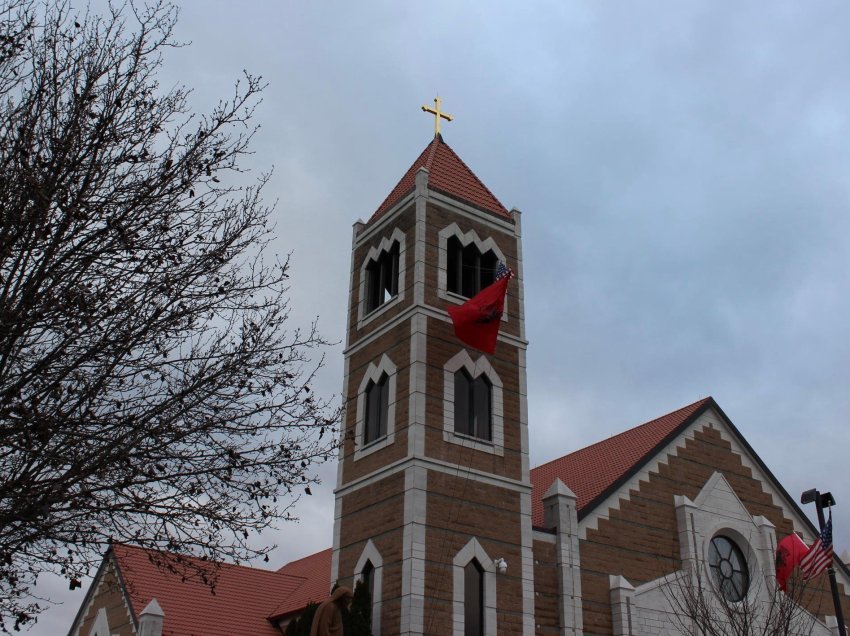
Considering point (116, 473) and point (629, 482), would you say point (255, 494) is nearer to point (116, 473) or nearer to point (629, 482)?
point (116, 473)

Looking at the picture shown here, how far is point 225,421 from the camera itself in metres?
11.3

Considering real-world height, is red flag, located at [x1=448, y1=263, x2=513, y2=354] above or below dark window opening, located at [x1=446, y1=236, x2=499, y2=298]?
below

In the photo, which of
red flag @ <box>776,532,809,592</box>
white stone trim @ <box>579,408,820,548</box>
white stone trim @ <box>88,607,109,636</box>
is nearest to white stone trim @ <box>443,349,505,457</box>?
white stone trim @ <box>579,408,820,548</box>

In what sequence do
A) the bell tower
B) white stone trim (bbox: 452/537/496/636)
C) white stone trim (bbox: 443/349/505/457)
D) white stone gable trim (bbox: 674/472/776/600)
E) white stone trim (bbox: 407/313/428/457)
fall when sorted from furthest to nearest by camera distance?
white stone gable trim (bbox: 674/472/776/600) < white stone trim (bbox: 443/349/505/457) < white stone trim (bbox: 407/313/428/457) < the bell tower < white stone trim (bbox: 452/537/496/636)

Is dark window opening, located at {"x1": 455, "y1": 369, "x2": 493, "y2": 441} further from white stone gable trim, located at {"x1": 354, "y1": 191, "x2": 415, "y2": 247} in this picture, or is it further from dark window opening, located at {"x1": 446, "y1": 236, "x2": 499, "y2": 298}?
white stone gable trim, located at {"x1": 354, "y1": 191, "x2": 415, "y2": 247}

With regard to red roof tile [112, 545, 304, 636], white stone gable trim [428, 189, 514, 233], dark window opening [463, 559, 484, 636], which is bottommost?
dark window opening [463, 559, 484, 636]

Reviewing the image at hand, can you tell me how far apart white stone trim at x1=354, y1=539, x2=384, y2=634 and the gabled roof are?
31.1 ft

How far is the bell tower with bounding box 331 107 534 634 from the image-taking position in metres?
19.9

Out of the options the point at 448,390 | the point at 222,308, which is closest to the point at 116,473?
the point at 222,308

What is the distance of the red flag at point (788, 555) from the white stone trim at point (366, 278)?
12.7 meters

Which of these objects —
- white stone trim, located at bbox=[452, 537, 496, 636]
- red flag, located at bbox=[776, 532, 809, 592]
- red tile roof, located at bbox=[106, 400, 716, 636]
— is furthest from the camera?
red tile roof, located at bbox=[106, 400, 716, 636]

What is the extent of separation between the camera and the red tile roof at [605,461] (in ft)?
79.7

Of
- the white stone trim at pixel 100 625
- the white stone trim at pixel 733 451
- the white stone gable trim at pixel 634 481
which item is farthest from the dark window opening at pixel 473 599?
the white stone trim at pixel 100 625

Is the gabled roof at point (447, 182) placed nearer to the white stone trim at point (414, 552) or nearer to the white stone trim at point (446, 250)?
the white stone trim at point (446, 250)
